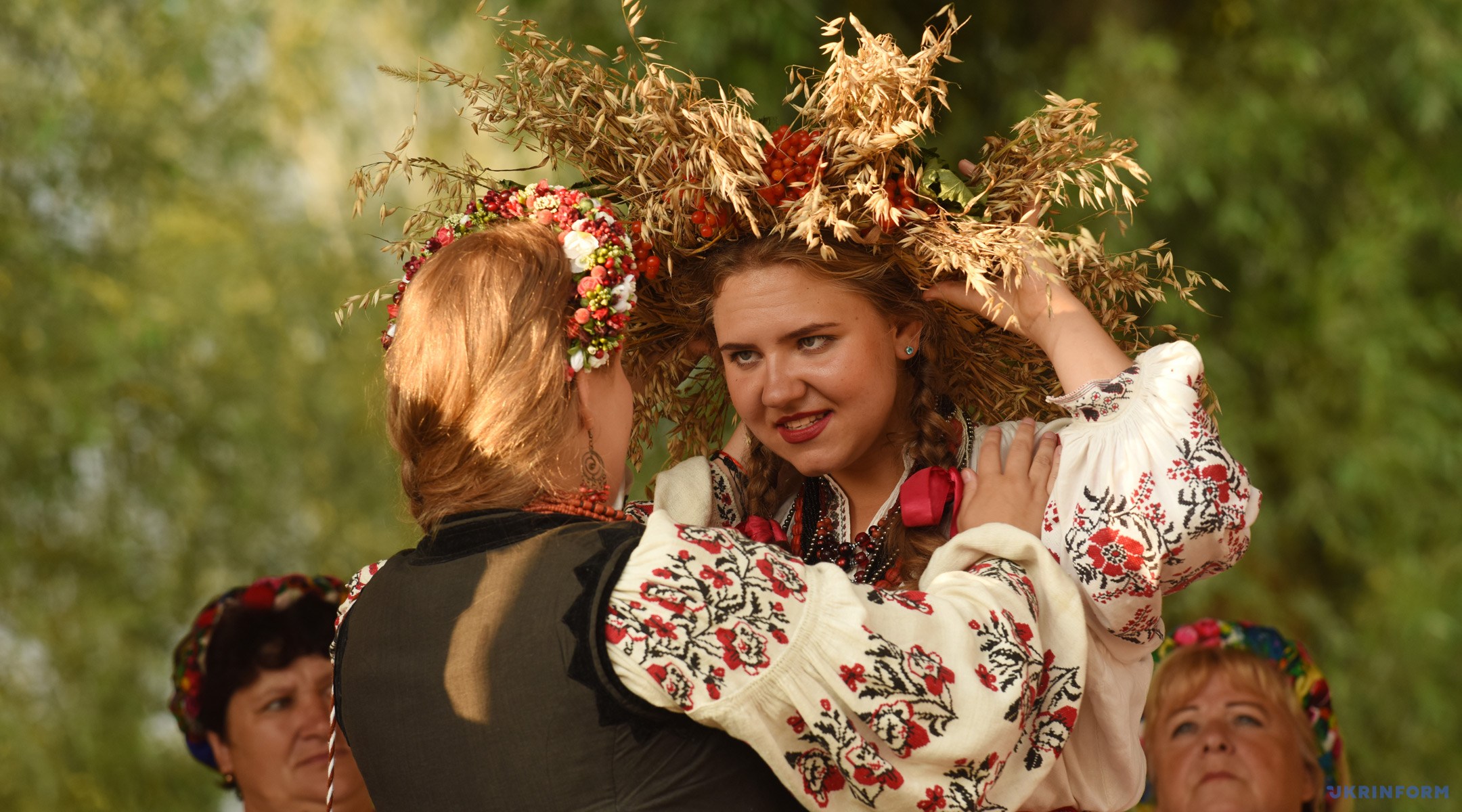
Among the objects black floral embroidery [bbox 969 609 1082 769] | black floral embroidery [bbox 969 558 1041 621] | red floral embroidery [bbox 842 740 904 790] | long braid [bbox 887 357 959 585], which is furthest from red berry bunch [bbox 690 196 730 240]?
red floral embroidery [bbox 842 740 904 790]

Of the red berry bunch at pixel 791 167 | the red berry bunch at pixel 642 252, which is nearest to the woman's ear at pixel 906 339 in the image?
the red berry bunch at pixel 791 167

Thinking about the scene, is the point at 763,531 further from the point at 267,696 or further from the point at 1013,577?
the point at 267,696

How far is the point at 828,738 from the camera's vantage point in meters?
1.69

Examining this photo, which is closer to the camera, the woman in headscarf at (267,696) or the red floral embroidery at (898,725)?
the red floral embroidery at (898,725)

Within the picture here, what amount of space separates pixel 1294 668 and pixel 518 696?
240 cm

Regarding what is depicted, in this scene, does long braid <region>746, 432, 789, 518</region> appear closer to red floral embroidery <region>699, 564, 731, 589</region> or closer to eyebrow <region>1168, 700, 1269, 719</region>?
red floral embroidery <region>699, 564, 731, 589</region>

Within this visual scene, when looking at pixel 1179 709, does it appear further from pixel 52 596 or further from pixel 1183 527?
pixel 52 596

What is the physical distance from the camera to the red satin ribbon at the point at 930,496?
2244 mm

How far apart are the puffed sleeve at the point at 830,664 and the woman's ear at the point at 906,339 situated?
2.02 ft

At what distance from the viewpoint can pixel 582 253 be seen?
1.95 meters

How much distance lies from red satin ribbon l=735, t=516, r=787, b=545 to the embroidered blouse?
1.74 ft

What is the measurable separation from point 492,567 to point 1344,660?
3948mm

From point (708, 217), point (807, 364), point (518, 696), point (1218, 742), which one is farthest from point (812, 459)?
point (1218, 742)

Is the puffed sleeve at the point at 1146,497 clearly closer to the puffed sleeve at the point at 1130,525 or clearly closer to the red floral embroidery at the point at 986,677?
the puffed sleeve at the point at 1130,525
